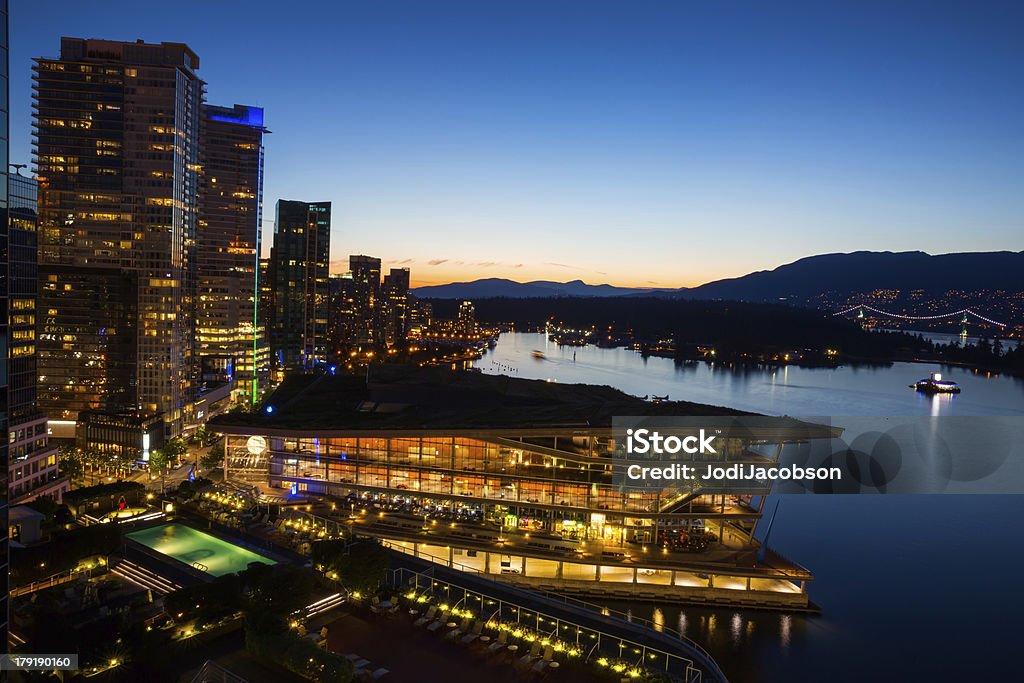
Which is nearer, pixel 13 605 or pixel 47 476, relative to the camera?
pixel 13 605

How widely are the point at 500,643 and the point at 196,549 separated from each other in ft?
23.5

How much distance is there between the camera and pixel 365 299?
314 ft

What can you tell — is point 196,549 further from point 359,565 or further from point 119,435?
point 119,435

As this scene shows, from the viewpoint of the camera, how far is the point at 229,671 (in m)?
9.12

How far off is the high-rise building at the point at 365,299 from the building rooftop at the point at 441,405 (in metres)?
58.3

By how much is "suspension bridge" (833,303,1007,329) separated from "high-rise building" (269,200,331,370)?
12431 cm

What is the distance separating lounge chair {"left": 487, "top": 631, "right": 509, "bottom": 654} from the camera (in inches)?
404

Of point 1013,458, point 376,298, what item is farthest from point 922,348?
point 376,298

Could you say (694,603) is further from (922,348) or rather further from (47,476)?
(922,348)

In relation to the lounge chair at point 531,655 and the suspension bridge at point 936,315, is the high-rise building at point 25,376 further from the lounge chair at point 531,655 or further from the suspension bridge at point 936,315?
the suspension bridge at point 936,315

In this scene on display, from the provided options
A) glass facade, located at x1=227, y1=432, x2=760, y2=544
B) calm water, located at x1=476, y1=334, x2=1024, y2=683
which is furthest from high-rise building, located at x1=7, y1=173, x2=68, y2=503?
calm water, located at x1=476, y1=334, x2=1024, y2=683

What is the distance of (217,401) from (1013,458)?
40841 mm

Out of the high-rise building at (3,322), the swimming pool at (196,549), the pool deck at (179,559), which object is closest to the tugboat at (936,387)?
the pool deck at (179,559)

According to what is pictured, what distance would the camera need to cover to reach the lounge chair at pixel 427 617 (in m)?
10.9
